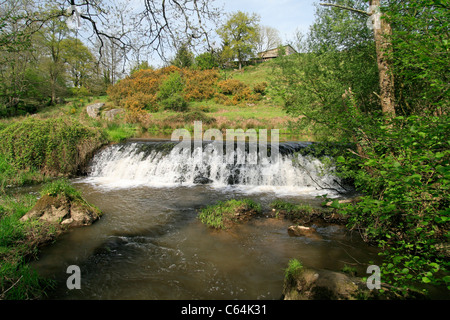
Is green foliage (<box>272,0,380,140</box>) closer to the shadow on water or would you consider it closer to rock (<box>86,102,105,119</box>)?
the shadow on water

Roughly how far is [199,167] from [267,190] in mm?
3289

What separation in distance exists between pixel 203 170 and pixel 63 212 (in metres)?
5.66

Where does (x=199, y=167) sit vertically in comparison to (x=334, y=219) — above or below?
above

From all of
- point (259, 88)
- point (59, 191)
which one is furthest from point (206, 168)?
point (259, 88)

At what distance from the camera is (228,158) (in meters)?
10.5

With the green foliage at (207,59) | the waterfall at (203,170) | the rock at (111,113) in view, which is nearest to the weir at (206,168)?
the waterfall at (203,170)

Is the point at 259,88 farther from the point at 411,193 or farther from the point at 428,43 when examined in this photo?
the point at 411,193

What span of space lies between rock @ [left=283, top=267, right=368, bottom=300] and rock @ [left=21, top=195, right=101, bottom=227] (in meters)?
4.95

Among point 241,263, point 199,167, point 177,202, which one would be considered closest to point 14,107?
point 199,167

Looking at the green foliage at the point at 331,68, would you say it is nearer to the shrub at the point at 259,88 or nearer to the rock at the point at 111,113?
the rock at the point at 111,113

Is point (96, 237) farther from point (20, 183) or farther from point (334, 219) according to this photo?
point (20, 183)

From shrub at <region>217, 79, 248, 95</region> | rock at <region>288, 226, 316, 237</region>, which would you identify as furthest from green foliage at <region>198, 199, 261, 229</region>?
shrub at <region>217, 79, 248, 95</region>

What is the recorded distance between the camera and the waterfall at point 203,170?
9.38m

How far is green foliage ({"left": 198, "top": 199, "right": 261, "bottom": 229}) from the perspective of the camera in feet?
18.6
